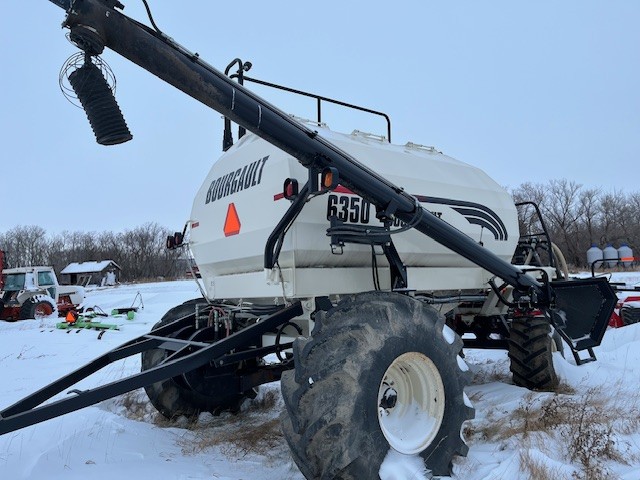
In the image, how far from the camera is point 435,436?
12.1ft

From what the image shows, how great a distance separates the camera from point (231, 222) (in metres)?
4.70

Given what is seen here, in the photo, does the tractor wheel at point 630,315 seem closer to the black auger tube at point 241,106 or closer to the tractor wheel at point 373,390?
the black auger tube at point 241,106

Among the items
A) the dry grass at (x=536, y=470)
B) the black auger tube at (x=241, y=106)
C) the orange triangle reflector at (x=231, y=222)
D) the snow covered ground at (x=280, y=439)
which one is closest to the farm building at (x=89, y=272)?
the snow covered ground at (x=280, y=439)

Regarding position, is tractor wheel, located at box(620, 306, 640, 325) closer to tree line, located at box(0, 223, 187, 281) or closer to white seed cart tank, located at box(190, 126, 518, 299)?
white seed cart tank, located at box(190, 126, 518, 299)

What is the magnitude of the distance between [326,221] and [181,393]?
2.50m

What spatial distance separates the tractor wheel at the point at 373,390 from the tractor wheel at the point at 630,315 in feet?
25.4

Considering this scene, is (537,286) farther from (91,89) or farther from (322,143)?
(91,89)

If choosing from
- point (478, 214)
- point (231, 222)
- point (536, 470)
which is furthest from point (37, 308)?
point (536, 470)

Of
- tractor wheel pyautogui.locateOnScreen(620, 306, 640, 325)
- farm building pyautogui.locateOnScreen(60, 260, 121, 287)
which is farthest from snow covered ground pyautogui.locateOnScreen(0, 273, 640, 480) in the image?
farm building pyautogui.locateOnScreen(60, 260, 121, 287)

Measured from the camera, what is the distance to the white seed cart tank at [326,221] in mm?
4062

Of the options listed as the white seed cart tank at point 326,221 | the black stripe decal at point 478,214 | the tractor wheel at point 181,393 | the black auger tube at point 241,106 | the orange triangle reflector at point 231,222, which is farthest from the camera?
the tractor wheel at point 181,393

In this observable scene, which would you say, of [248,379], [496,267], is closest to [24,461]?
[248,379]

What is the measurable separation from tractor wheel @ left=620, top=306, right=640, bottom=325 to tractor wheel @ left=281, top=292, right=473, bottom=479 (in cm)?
776

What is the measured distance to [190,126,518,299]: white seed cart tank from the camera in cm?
406
